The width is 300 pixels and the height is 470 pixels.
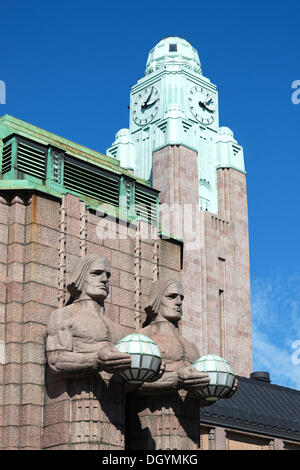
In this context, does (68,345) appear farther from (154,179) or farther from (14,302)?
(154,179)

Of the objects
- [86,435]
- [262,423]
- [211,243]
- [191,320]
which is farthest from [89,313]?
[211,243]

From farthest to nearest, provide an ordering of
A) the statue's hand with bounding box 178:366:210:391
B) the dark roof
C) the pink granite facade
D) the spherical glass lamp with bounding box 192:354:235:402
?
the dark roof → the spherical glass lamp with bounding box 192:354:235:402 → the statue's hand with bounding box 178:366:210:391 → the pink granite facade

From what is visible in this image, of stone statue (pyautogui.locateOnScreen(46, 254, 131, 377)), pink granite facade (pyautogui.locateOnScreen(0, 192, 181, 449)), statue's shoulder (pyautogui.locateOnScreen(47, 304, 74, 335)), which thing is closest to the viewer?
stone statue (pyautogui.locateOnScreen(46, 254, 131, 377))

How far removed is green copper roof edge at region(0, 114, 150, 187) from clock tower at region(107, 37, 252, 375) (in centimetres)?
4966

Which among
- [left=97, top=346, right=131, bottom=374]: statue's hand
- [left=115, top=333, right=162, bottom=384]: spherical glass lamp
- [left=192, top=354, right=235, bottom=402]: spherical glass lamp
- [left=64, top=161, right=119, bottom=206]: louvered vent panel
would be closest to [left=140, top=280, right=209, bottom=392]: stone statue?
[left=192, top=354, right=235, bottom=402]: spherical glass lamp

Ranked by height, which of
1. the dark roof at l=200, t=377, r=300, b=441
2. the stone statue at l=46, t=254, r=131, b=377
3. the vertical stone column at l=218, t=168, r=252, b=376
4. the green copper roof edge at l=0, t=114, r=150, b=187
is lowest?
the stone statue at l=46, t=254, r=131, b=377

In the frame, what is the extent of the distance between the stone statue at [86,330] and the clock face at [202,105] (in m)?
65.7

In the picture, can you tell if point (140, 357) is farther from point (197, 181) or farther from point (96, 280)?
point (197, 181)

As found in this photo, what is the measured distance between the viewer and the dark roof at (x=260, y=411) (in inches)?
1606

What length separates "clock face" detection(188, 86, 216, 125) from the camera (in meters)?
86.3

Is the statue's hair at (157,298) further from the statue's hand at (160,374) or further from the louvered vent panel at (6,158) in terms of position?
the louvered vent panel at (6,158)

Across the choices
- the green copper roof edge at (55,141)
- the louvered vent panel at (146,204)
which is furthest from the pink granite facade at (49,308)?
the green copper roof edge at (55,141)

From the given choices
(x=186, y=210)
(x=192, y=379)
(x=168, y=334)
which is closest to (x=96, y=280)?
(x=168, y=334)

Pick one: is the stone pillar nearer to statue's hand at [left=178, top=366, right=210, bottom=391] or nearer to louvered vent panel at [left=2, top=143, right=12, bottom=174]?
statue's hand at [left=178, top=366, right=210, bottom=391]
